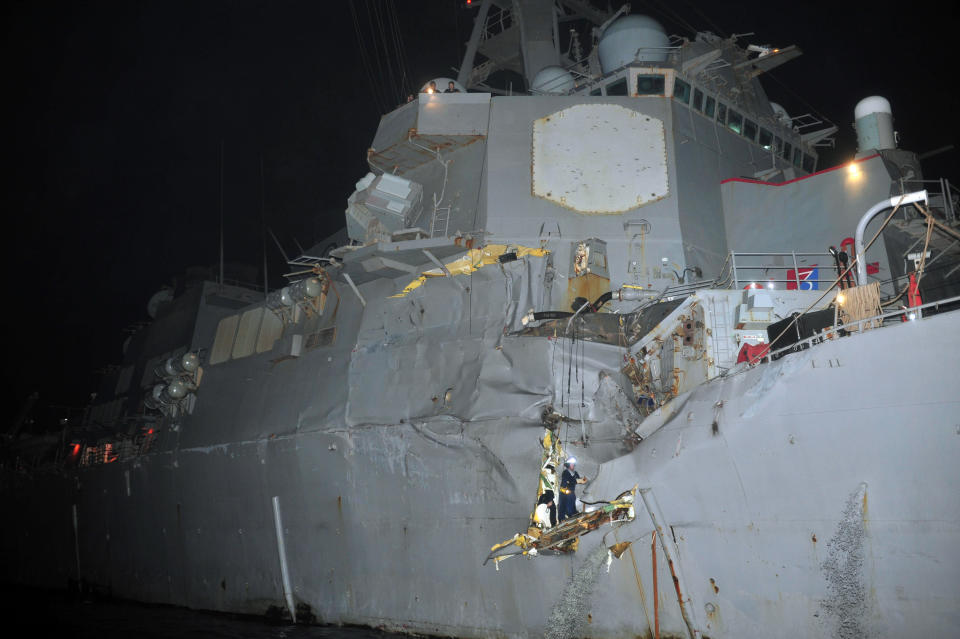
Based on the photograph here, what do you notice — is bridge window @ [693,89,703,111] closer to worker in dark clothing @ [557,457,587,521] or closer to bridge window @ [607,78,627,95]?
bridge window @ [607,78,627,95]

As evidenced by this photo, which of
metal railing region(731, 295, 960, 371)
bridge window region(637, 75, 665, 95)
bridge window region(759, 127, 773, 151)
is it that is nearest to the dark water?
metal railing region(731, 295, 960, 371)

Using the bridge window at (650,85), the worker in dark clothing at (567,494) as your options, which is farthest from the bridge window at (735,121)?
the worker in dark clothing at (567,494)

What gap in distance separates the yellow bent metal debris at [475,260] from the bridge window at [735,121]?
19.9 feet

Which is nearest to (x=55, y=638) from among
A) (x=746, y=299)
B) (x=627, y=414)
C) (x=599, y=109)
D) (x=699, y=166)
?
(x=627, y=414)

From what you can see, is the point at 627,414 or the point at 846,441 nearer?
the point at 846,441

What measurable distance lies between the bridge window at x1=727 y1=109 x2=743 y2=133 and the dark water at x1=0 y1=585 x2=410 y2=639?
40.2 ft

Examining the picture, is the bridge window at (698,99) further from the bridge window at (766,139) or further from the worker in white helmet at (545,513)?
the worker in white helmet at (545,513)

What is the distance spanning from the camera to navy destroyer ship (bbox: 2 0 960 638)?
6586mm

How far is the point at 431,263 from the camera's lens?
13.2 m

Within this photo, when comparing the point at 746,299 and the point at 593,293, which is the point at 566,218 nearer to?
the point at 593,293

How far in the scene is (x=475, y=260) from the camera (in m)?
12.3

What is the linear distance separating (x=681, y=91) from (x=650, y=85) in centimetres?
70

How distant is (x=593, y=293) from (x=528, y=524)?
4.00 m

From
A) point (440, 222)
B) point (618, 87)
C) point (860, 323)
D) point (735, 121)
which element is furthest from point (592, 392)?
point (735, 121)
